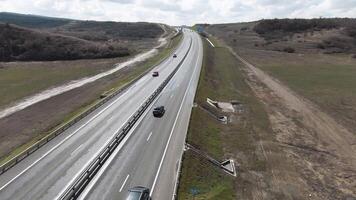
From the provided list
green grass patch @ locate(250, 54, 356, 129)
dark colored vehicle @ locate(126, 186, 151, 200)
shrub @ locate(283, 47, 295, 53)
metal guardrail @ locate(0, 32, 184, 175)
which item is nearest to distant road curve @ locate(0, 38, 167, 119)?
metal guardrail @ locate(0, 32, 184, 175)

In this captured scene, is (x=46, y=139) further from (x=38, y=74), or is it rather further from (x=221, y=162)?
(x=38, y=74)

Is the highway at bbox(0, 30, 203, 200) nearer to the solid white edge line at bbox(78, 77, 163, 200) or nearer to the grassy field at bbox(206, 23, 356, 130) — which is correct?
the solid white edge line at bbox(78, 77, 163, 200)

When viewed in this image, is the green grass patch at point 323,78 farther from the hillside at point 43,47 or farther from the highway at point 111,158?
the hillside at point 43,47

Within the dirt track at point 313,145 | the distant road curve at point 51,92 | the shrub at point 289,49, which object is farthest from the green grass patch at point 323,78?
the distant road curve at point 51,92

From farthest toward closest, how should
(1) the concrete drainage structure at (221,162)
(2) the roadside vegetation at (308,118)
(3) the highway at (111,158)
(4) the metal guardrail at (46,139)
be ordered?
1. (1) the concrete drainage structure at (221,162)
2. (2) the roadside vegetation at (308,118)
3. (4) the metal guardrail at (46,139)
4. (3) the highway at (111,158)

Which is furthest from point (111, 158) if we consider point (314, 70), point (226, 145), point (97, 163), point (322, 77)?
point (314, 70)

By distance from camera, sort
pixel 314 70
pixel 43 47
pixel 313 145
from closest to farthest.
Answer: pixel 313 145 → pixel 314 70 → pixel 43 47
